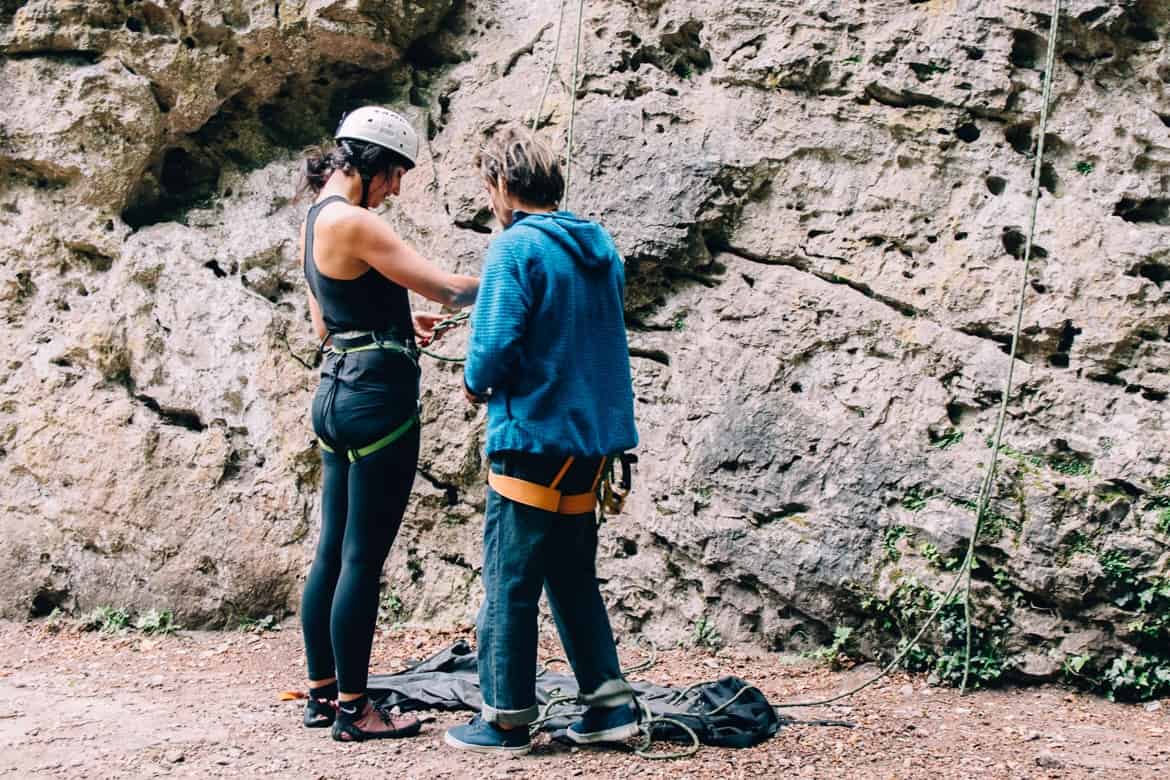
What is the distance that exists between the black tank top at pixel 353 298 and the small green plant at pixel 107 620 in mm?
2649

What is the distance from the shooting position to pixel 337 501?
3900mm

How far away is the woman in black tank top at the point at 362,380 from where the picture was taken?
3.71m

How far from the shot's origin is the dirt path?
355cm

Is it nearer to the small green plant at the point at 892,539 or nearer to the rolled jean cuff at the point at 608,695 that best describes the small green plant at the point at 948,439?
the small green plant at the point at 892,539

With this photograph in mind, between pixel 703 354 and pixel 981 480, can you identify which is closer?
pixel 981 480

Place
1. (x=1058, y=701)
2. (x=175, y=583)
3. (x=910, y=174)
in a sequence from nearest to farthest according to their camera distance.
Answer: (x=1058, y=701)
(x=910, y=174)
(x=175, y=583)

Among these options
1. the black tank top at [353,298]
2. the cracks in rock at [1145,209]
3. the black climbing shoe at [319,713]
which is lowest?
the black climbing shoe at [319,713]

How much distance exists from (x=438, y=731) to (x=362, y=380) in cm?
131

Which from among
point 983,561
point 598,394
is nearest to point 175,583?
point 598,394

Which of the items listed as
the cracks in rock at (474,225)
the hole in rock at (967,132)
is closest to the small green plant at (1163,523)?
the hole in rock at (967,132)

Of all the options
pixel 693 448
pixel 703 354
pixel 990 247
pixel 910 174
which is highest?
pixel 910 174

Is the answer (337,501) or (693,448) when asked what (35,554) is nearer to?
(337,501)

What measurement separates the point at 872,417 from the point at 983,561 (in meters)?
0.80

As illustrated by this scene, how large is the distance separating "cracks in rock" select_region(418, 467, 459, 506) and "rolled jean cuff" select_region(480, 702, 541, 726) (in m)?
2.20
